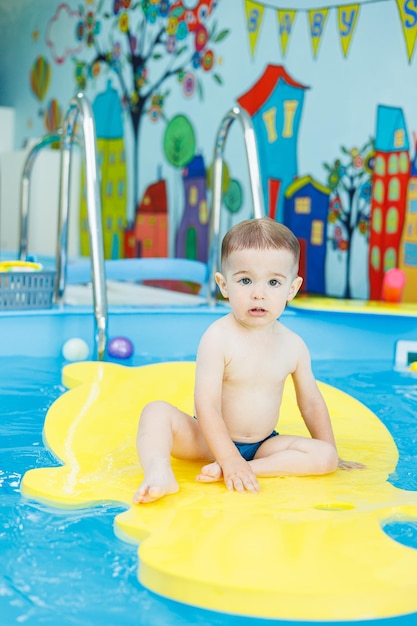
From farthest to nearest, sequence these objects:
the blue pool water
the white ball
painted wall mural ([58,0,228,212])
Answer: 1. painted wall mural ([58,0,228,212])
2. the white ball
3. the blue pool water

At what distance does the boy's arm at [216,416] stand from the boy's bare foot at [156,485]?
4.8 inches

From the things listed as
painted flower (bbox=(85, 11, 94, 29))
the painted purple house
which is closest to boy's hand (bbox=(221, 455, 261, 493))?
the painted purple house

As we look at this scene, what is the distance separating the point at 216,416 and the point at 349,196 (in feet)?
12.3

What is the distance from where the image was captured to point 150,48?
22.1ft

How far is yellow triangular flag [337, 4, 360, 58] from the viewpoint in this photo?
5227 millimetres

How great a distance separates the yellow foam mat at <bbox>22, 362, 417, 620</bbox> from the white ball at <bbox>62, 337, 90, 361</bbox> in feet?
3.37

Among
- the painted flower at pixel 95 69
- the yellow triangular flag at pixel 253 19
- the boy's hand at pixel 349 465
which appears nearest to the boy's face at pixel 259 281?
the boy's hand at pixel 349 465

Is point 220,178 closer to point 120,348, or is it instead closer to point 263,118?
point 120,348

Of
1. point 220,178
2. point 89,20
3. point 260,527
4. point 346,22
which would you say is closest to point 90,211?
point 220,178

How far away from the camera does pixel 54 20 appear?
793cm

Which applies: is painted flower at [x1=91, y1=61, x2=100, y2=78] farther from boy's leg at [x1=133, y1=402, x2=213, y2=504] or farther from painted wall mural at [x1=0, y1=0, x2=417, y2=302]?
boy's leg at [x1=133, y1=402, x2=213, y2=504]

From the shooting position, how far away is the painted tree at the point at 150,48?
20.7 ft

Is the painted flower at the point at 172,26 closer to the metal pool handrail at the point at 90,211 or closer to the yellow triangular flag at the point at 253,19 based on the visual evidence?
the yellow triangular flag at the point at 253,19

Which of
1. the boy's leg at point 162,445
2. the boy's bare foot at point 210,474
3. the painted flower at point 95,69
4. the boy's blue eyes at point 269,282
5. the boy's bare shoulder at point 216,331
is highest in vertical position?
the painted flower at point 95,69
